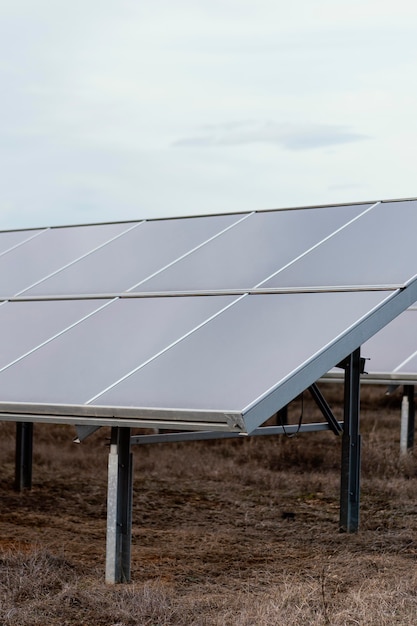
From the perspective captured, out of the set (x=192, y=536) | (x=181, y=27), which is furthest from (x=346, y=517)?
(x=181, y=27)

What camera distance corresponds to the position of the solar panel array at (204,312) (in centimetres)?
767

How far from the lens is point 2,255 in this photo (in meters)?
13.8

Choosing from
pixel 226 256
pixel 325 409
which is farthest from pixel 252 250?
pixel 325 409

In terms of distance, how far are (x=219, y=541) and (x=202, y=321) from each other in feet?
10.7

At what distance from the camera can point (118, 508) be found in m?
8.16

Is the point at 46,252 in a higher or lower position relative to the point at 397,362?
higher

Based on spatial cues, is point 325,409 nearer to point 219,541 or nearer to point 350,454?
point 350,454

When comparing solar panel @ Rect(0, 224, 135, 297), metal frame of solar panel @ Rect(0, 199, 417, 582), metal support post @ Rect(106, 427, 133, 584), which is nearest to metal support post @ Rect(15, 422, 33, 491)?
solar panel @ Rect(0, 224, 135, 297)

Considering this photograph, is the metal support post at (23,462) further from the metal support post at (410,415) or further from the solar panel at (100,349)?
the metal support post at (410,415)

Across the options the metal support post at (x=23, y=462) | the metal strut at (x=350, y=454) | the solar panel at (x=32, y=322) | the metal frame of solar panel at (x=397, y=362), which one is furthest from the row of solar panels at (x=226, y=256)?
the metal frame of solar panel at (x=397, y=362)

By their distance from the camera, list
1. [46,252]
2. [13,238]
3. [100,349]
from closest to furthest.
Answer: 1. [100,349]
2. [46,252]
3. [13,238]

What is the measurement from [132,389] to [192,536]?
3895mm

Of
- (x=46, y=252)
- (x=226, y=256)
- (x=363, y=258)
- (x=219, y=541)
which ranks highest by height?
(x=46, y=252)

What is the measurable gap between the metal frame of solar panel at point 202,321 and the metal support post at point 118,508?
13 mm
